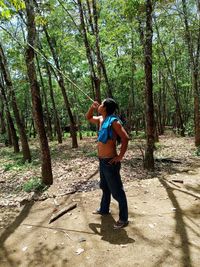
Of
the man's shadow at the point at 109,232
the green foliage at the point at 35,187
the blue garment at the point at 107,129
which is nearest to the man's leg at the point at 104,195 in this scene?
the man's shadow at the point at 109,232

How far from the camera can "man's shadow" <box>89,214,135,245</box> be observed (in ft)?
14.2

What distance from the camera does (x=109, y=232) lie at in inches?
181

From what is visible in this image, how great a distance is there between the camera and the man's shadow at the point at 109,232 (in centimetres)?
432

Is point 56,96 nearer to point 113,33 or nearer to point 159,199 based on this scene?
point 113,33

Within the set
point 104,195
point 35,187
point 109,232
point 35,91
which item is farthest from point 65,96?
point 109,232

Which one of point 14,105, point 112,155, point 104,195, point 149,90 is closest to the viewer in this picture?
point 112,155

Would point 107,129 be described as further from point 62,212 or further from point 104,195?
point 62,212

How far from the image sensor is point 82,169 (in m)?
9.41

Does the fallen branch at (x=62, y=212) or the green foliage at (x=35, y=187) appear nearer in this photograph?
the fallen branch at (x=62, y=212)

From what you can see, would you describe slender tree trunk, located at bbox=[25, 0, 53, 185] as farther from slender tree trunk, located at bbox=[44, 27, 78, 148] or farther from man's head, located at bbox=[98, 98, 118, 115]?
slender tree trunk, located at bbox=[44, 27, 78, 148]

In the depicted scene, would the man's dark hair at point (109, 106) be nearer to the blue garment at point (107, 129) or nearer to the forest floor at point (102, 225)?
the blue garment at point (107, 129)

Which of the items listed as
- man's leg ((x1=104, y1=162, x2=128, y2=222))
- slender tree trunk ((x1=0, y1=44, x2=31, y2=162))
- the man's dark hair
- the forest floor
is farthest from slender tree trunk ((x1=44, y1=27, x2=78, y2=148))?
man's leg ((x1=104, y1=162, x2=128, y2=222))

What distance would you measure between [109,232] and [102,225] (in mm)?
296

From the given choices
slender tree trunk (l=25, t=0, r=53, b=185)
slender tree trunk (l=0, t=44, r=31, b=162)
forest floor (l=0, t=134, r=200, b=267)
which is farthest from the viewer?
slender tree trunk (l=0, t=44, r=31, b=162)
